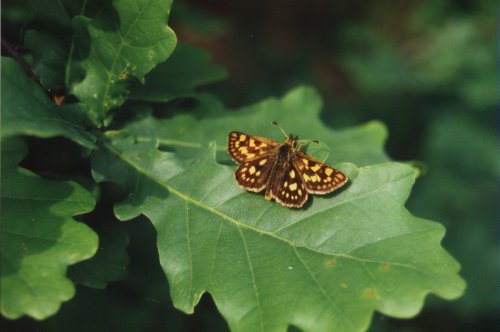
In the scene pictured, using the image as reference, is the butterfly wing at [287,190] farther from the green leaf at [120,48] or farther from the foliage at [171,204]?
the green leaf at [120,48]

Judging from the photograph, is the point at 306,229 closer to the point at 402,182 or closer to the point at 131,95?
the point at 402,182

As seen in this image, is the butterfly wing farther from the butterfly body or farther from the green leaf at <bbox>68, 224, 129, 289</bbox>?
the green leaf at <bbox>68, 224, 129, 289</bbox>

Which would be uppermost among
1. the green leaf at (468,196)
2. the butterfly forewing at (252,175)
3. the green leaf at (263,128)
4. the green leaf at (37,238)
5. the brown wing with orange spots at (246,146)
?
the butterfly forewing at (252,175)

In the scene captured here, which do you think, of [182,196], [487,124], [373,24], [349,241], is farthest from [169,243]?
[373,24]

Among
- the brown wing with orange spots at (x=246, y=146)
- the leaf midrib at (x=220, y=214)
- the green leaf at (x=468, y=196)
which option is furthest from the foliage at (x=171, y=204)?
the green leaf at (x=468, y=196)

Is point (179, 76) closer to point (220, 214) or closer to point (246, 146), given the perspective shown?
point (246, 146)

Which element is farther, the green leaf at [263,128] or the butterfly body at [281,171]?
the green leaf at [263,128]

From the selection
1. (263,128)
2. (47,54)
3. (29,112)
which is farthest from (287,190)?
(47,54)
